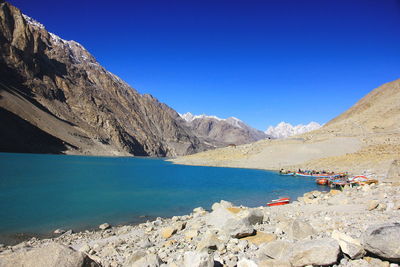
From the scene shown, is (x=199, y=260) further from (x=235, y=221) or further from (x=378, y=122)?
(x=378, y=122)

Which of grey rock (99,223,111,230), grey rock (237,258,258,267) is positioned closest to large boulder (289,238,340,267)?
grey rock (237,258,258,267)

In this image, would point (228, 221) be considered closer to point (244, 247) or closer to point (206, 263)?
point (244, 247)

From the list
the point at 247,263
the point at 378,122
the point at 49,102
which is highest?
the point at 49,102

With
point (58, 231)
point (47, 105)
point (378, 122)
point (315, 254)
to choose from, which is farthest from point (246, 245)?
point (47, 105)

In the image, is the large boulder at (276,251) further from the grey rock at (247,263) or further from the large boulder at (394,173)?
the large boulder at (394,173)

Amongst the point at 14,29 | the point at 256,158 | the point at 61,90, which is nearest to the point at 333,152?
the point at 256,158

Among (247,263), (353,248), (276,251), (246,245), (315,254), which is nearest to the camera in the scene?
(315,254)

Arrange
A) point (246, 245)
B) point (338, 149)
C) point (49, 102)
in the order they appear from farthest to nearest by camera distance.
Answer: point (49, 102) → point (338, 149) → point (246, 245)
